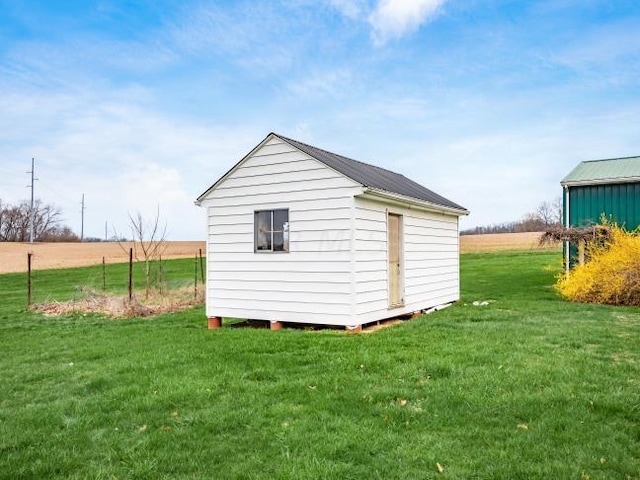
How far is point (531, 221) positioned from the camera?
170 feet

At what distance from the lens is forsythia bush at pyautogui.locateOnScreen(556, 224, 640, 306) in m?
12.3

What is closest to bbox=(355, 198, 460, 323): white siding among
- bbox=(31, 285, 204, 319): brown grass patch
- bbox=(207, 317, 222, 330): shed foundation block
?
bbox=(207, 317, 222, 330): shed foundation block

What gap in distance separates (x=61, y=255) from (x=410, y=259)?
1516 inches

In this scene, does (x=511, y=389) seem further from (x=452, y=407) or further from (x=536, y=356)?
(x=536, y=356)

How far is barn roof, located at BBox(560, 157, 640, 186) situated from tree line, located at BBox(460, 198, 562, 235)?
26103 millimetres

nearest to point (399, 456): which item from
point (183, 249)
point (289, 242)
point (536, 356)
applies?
point (536, 356)

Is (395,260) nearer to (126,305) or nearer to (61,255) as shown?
(126,305)

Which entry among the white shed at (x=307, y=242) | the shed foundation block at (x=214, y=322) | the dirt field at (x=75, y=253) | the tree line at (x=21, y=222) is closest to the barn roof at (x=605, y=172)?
the white shed at (x=307, y=242)

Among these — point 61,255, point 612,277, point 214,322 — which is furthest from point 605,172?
point 61,255

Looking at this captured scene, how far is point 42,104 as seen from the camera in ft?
61.0

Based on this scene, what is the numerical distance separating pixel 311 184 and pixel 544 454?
251 inches

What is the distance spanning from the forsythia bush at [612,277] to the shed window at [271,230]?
8270 mm

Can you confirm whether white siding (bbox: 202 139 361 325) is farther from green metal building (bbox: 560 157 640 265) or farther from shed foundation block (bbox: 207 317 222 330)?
green metal building (bbox: 560 157 640 265)

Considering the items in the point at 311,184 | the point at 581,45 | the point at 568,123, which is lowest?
the point at 311,184
